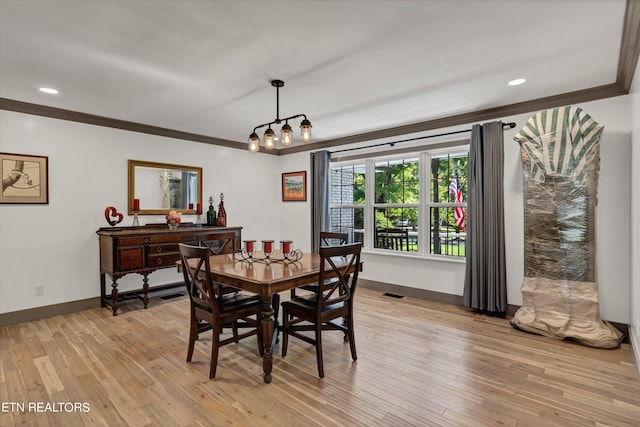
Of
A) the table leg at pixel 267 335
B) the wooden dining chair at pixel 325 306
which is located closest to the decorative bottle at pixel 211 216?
the wooden dining chair at pixel 325 306

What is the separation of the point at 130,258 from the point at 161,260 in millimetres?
367

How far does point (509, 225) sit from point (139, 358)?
400cm

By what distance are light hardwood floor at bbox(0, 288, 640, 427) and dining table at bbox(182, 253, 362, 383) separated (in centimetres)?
35

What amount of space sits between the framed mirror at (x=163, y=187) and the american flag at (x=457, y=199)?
12.4 feet

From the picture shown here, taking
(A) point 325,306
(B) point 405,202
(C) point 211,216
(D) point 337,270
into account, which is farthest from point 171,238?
(B) point 405,202

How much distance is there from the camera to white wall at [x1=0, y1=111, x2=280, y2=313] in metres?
3.58

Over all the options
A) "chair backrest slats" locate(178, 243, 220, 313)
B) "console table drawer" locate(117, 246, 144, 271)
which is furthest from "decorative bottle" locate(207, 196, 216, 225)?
"chair backrest slats" locate(178, 243, 220, 313)

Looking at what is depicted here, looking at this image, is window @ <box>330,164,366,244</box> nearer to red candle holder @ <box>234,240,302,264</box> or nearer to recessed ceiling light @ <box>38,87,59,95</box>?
red candle holder @ <box>234,240,302,264</box>

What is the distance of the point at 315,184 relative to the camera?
18.4 feet

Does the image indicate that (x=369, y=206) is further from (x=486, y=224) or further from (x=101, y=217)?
(x=101, y=217)

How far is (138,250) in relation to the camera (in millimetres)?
3988

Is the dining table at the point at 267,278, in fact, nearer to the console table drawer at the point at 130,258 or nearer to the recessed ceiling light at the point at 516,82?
the console table drawer at the point at 130,258

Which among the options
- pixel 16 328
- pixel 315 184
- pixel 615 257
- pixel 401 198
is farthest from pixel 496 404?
pixel 16 328

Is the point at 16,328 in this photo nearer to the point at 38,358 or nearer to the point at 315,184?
the point at 38,358
